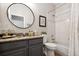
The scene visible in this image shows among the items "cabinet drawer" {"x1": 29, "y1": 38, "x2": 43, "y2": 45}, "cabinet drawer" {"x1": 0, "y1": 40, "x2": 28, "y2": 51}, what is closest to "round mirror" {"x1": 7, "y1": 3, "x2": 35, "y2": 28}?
"cabinet drawer" {"x1": 29, "y1": 38, "x2": 43, "y2": 45}

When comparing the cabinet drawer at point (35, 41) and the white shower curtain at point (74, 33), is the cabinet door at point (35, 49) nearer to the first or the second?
the cabinet drawer at point (35, 41)

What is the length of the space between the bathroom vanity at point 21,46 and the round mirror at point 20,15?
0.69 meters

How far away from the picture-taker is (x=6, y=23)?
5.97 ft

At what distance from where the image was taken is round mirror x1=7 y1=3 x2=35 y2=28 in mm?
1918

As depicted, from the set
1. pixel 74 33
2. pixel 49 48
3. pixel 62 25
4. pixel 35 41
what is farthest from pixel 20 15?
pixel 62 25

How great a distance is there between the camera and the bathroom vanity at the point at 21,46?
1234 mm

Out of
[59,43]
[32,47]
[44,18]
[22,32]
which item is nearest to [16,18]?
[22,32]

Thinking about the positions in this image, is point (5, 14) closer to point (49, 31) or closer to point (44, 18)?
point (44, 18)

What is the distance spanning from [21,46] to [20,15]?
1045mm

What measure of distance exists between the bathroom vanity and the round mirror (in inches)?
27.1

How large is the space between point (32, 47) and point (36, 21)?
3.63 ft

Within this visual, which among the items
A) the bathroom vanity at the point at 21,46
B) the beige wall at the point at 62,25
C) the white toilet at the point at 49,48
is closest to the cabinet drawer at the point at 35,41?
the bathroom vanity at the point at 21,46

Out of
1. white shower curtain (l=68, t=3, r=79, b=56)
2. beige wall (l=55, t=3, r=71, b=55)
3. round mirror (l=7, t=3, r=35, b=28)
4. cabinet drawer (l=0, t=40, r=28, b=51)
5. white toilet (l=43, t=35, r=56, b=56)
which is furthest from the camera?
beige wall (l=55, t=3, r=71, b=55)

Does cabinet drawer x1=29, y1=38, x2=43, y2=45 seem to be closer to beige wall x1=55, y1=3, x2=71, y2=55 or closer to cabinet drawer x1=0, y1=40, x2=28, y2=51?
cabinet drawer x1=0, y1=40, x2=28, y2=51
